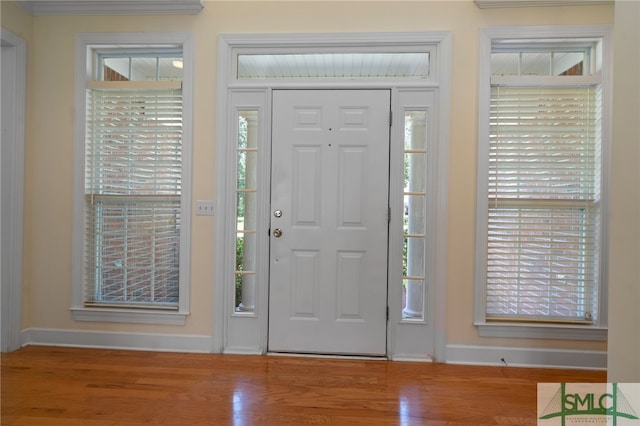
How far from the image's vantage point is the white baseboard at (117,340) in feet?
9.27

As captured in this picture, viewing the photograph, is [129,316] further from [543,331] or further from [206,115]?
[543,331]

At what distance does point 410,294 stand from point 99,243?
246cm

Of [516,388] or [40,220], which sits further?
[40,220]

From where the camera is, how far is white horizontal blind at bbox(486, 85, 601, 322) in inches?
104

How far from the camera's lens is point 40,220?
2914mm

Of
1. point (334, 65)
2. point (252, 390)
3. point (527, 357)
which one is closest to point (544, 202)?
point (527, 357)

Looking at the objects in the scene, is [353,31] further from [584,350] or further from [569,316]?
[584,350]

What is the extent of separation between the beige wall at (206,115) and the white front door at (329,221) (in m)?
0.49

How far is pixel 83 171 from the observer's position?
9.44 ft

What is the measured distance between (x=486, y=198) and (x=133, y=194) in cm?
267

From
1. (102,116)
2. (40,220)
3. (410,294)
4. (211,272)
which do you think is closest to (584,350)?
(410,294)

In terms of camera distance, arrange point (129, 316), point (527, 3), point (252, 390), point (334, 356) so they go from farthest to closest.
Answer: point (129, 316)
point (334, 356)
point (527, 3)
point (252, 390)

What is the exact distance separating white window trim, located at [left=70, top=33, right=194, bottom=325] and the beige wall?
6 centimetres

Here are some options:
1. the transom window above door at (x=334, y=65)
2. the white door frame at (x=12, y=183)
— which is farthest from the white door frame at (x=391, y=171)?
the white door frame at (x=12, y=183)
